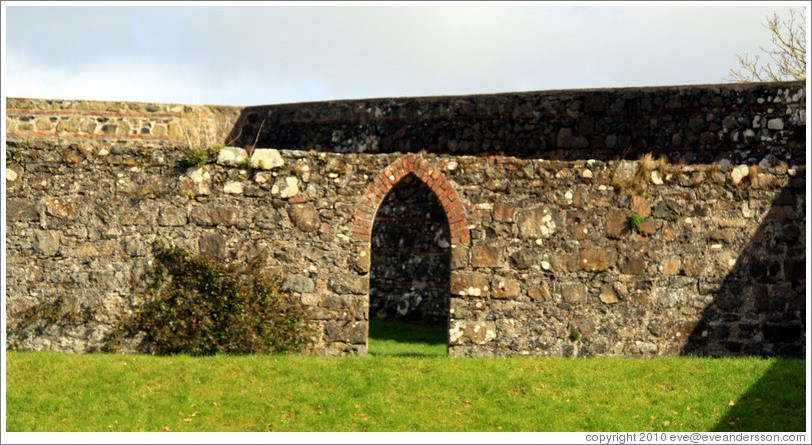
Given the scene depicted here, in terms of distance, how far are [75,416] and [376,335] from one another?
534 centimetres

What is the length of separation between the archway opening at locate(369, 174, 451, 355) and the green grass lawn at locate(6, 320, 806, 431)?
3.66 metres

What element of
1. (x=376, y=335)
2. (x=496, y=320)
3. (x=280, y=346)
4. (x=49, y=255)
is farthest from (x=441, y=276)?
(x=49, y=255)

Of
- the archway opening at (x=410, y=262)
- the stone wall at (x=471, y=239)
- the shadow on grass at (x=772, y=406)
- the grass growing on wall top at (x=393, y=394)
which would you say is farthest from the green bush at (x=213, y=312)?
the shadow on grass at (x=772, y=406)

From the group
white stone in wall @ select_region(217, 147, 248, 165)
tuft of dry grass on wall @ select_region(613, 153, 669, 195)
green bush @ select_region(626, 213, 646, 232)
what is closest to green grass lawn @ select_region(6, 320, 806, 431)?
green bush @ select_region(626, 213, 646, 232)

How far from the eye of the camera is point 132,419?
739cm

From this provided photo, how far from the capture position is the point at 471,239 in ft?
31.6

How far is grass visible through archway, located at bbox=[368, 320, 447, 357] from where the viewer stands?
10674 millimetres

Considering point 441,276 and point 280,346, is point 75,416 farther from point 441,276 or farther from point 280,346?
point 441,276

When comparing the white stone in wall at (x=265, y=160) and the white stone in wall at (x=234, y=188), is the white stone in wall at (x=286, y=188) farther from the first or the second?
the white stone in wall at (x=234, y=188)

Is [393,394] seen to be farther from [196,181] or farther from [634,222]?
[634,222]

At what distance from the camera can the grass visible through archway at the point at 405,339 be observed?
10.7 meters

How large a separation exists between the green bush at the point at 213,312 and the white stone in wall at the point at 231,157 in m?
1.25

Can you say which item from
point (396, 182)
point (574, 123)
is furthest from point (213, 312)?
point (574, 123)

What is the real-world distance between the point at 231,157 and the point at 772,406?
6.83m
